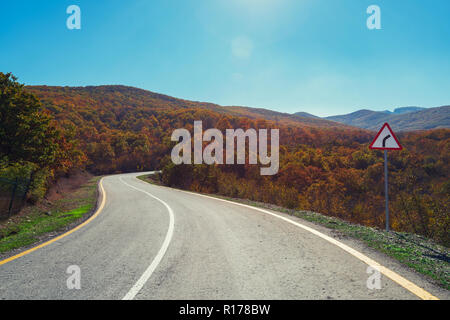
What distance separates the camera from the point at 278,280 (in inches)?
124

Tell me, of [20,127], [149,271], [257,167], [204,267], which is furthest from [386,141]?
[257,167]

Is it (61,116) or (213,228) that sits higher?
(61,116)

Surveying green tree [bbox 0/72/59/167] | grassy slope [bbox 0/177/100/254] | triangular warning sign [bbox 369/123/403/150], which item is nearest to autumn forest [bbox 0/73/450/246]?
green tree [bbox 0/72/59/167]

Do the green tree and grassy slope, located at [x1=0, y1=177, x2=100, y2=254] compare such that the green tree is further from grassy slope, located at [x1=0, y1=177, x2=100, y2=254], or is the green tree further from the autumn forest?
grassy slope, located at [x1=0, y1=177, x2=100, y2=254]

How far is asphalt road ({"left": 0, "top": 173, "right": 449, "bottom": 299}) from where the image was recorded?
286 centimetres

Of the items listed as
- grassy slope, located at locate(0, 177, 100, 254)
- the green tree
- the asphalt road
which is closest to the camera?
the asphalt road

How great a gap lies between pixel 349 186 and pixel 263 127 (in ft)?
106

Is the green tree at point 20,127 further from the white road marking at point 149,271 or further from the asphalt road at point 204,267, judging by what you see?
the white road marking at point 149,271

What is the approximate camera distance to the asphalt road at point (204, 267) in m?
2.86

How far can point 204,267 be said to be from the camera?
3.66m
